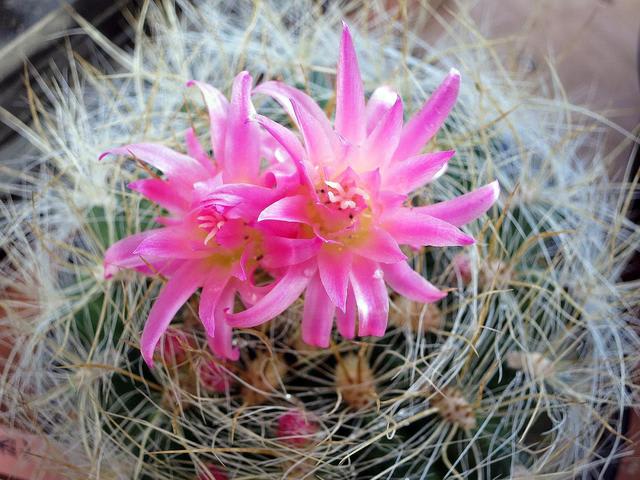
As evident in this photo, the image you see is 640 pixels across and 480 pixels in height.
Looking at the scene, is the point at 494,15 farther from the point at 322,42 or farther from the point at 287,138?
the point at 287,138

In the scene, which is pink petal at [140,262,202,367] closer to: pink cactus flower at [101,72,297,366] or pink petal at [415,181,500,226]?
pink cactus flower at [101,72,297,366]

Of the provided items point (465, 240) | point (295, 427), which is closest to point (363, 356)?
point (295, 427)

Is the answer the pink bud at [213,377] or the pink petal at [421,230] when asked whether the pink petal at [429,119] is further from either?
the pink bud at [213,377]

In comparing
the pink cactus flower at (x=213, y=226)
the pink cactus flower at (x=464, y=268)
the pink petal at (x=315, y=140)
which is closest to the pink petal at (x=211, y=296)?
the pink cactus flower at (x=213, y=226)

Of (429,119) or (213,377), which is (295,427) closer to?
(213,377)

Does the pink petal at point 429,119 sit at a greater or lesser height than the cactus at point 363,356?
greater
